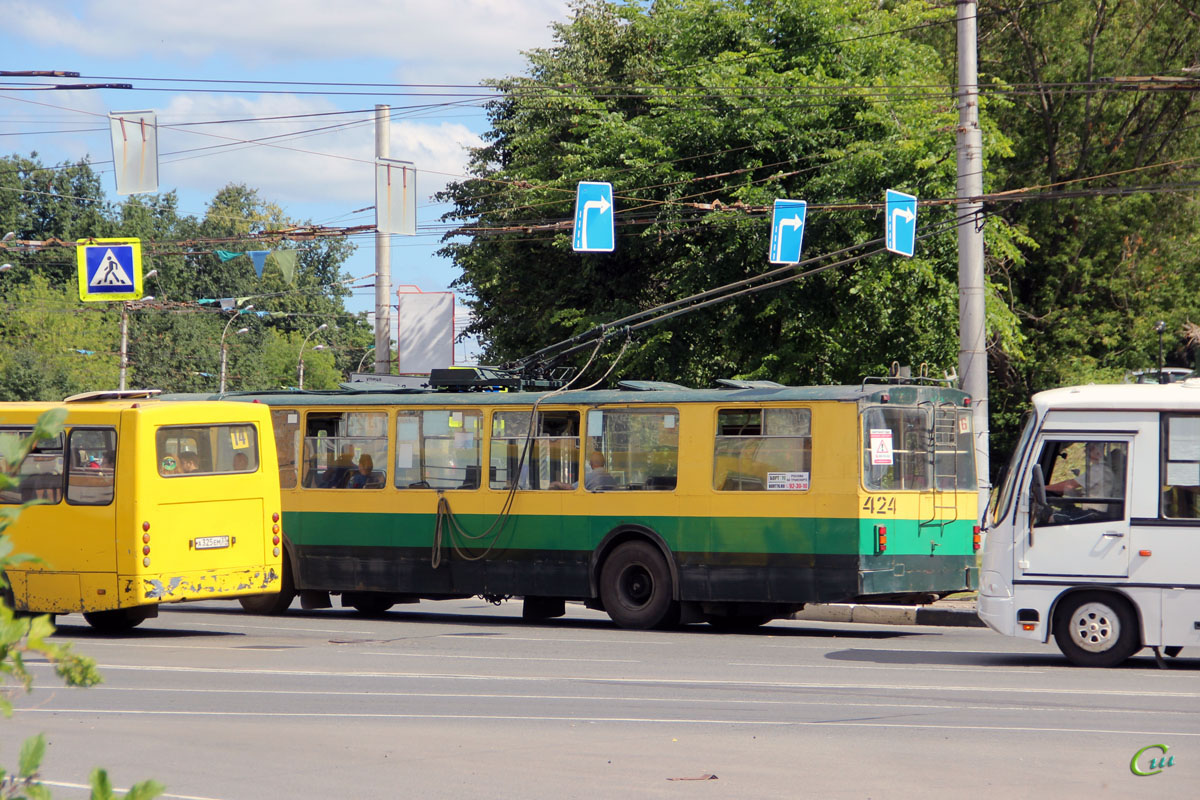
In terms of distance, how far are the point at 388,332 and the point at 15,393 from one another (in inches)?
2141

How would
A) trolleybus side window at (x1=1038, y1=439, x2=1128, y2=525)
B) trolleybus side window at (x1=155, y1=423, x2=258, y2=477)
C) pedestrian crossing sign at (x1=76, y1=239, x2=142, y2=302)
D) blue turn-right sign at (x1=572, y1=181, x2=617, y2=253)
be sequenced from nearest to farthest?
trolleybus side window at (x1=1038, y1=439, x2=1128, y2=525), trolleybus side window at (x1=155, y1=423, x2=258, y2=477), blue turn-right sign at (x1=572, y1=181, x2=617, y2=253), pedestrian crossing sign at (x1=76, y1=239, x2=142, y2=302)

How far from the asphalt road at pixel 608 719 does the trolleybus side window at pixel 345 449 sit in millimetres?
3377

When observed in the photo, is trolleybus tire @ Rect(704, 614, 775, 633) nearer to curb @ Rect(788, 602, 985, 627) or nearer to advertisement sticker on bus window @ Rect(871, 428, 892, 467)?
curb @ Rect(788, 602, 985, 627)

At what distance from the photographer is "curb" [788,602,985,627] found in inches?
711

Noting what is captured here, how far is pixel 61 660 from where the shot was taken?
281 cm

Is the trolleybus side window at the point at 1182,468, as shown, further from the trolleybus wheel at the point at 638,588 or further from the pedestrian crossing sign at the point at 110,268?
the pedestrian crossing sign at the point at 110,268

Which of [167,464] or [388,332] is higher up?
[388,332]

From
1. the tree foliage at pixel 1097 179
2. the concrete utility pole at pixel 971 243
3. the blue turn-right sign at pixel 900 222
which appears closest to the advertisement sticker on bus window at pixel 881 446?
the concrete utility pole at pixel 971 243

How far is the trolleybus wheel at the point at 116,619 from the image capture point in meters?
16.4

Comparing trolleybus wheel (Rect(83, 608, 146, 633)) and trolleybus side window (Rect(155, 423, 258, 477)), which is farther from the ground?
trolleybus side window (Rect(155, 423, 258, 477))

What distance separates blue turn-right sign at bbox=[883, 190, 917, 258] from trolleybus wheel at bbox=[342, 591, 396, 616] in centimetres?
852

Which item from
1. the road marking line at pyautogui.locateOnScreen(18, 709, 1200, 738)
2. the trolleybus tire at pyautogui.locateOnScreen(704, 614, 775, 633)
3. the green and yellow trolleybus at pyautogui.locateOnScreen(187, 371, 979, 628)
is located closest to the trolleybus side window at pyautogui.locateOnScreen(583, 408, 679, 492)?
the green and yellow trolleybus at pyautogui.locateOnScreen(187, 371, 979, 628)

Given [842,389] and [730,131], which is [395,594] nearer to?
[842,389]

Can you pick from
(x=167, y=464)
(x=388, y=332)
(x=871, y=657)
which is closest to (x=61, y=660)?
(x=871, y=657)
